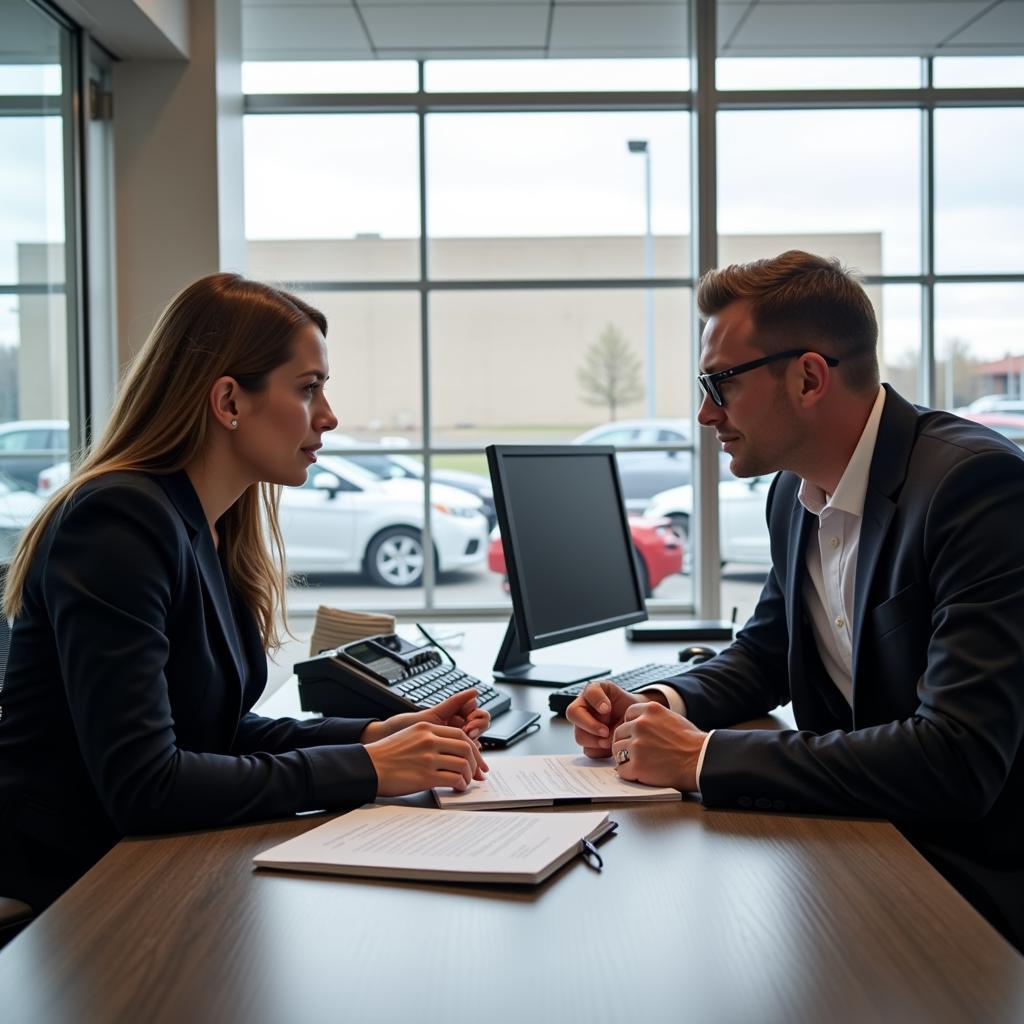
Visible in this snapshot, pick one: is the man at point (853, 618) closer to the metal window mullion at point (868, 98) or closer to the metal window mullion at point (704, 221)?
the metal window mullion at point (704, 221)

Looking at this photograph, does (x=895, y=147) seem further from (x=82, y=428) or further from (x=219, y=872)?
(x=219, y=872)

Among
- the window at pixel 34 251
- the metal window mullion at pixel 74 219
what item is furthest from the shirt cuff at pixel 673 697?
the metal window mullion at pixel 74 219

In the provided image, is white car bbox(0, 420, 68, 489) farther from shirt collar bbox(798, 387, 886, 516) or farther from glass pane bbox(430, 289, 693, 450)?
shirt collar bbox(798, 387, 886, 516)

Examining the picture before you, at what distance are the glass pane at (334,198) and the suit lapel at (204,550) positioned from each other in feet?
10.6

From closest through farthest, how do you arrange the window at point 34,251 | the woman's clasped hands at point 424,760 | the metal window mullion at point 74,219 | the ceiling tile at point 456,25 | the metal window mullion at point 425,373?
the woman's clasped hands at point 424,760 → the window at point 34,251 → the metal window mullion at point 74,219 → the ceiling tile at point 456,25 → the metal window mullion at point 425,373

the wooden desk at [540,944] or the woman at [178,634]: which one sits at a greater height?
the woman at [178,634]

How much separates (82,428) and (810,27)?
3329mm

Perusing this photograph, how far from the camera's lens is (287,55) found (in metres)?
4.51

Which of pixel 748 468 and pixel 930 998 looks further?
pixel 748 468

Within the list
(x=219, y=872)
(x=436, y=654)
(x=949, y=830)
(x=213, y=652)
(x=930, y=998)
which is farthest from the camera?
(x=436, y=654)

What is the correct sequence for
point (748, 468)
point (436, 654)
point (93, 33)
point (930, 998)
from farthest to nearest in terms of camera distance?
point (93, 33)
point (436, 654)
point (748, 468)
point (930, 998)

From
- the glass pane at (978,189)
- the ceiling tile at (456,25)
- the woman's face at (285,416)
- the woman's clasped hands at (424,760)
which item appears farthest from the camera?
the glass pane at (978,189)

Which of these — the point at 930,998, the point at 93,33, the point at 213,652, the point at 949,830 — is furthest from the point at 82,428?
the point at 930,998

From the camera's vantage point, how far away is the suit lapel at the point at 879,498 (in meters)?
1.47
